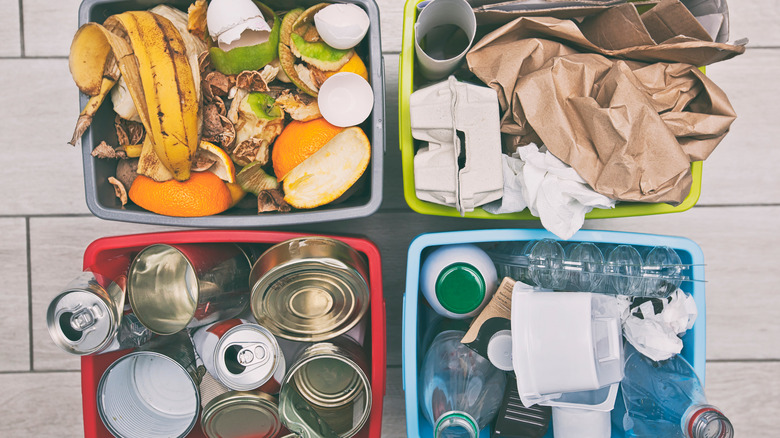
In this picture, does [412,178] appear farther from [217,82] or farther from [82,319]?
[82,319]

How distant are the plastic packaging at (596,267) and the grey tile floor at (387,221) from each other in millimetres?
182

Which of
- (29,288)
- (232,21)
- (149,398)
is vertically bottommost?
(29,288)

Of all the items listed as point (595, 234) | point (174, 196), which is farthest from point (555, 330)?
point (174, 196)

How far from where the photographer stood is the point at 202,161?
0.59 meters

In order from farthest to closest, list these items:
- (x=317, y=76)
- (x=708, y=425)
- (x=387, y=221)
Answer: (x=387, y=221)
(x=317, y=76)
(x=708, y=425)

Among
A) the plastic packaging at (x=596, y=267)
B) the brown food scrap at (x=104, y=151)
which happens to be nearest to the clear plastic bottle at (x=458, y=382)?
the plastic packaging at (x=596, y=267)

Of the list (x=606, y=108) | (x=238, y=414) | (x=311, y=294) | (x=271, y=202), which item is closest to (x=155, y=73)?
(x=271, y=202)

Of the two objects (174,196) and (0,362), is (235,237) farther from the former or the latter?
(0,362)

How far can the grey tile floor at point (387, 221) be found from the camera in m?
0.83

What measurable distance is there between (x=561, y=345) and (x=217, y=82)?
A: 19.8 inches

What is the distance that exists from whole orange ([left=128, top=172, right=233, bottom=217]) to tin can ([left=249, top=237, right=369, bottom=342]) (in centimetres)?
10

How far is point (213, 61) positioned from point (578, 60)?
1.45 feet

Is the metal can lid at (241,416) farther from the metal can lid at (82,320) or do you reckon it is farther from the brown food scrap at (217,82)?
the brown food scrap at (217,82)

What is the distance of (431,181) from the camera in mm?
565
